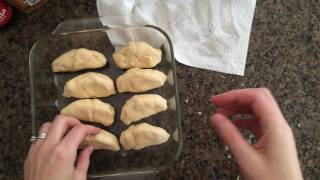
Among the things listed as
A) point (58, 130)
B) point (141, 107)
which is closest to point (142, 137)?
point (141, 107)

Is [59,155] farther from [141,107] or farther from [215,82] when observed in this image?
[215,82]

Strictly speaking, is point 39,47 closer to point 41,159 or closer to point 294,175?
point 41,159

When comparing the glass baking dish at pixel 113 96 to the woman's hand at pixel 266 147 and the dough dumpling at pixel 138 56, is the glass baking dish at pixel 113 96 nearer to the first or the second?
the dough dumpling at pixel 138 56

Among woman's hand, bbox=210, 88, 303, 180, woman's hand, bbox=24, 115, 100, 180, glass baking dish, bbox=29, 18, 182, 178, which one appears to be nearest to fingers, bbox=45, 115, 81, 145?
woman's hand, bbox=24, 115, 100, 180

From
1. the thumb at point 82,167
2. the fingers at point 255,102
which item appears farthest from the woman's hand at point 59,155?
the fingers at point 255,102

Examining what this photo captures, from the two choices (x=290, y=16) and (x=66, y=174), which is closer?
(x=66, y=174)

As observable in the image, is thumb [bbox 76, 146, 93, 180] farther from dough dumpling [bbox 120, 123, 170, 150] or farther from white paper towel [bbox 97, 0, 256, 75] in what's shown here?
white paper towel [bbox 97, 0, 256, 75]

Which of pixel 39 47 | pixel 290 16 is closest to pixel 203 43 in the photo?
pixel 290 16
